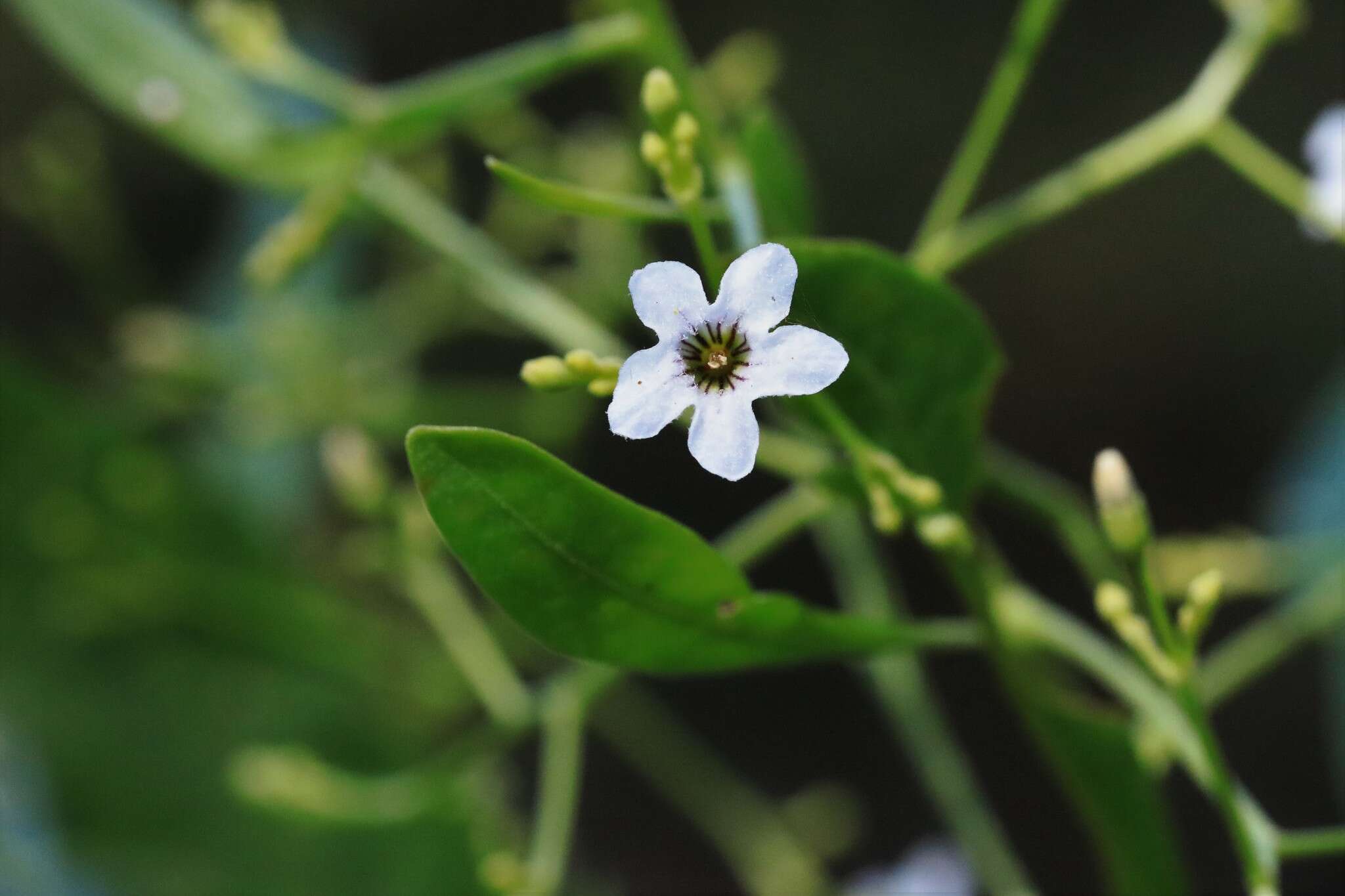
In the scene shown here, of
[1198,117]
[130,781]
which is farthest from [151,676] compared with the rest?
[1198,117]

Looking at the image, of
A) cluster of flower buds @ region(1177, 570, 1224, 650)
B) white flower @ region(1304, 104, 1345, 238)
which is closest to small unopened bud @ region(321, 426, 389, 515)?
cluster of flower buds @ region(1177, 570, 1224, 650)

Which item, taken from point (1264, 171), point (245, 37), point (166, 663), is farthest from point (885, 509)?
point (166, 663)

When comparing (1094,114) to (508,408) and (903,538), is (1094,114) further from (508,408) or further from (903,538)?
(508,408)

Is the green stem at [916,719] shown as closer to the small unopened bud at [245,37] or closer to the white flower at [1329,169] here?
Answer: the white flower at [1329,169]

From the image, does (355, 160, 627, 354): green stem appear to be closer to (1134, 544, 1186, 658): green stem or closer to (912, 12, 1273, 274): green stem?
(912, 12, 1273, 274): green stem

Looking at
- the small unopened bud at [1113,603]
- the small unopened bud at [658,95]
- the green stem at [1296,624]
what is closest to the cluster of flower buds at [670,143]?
the small unopened bud at [658,95]

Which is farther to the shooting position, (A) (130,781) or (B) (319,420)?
(A) (130,781)
